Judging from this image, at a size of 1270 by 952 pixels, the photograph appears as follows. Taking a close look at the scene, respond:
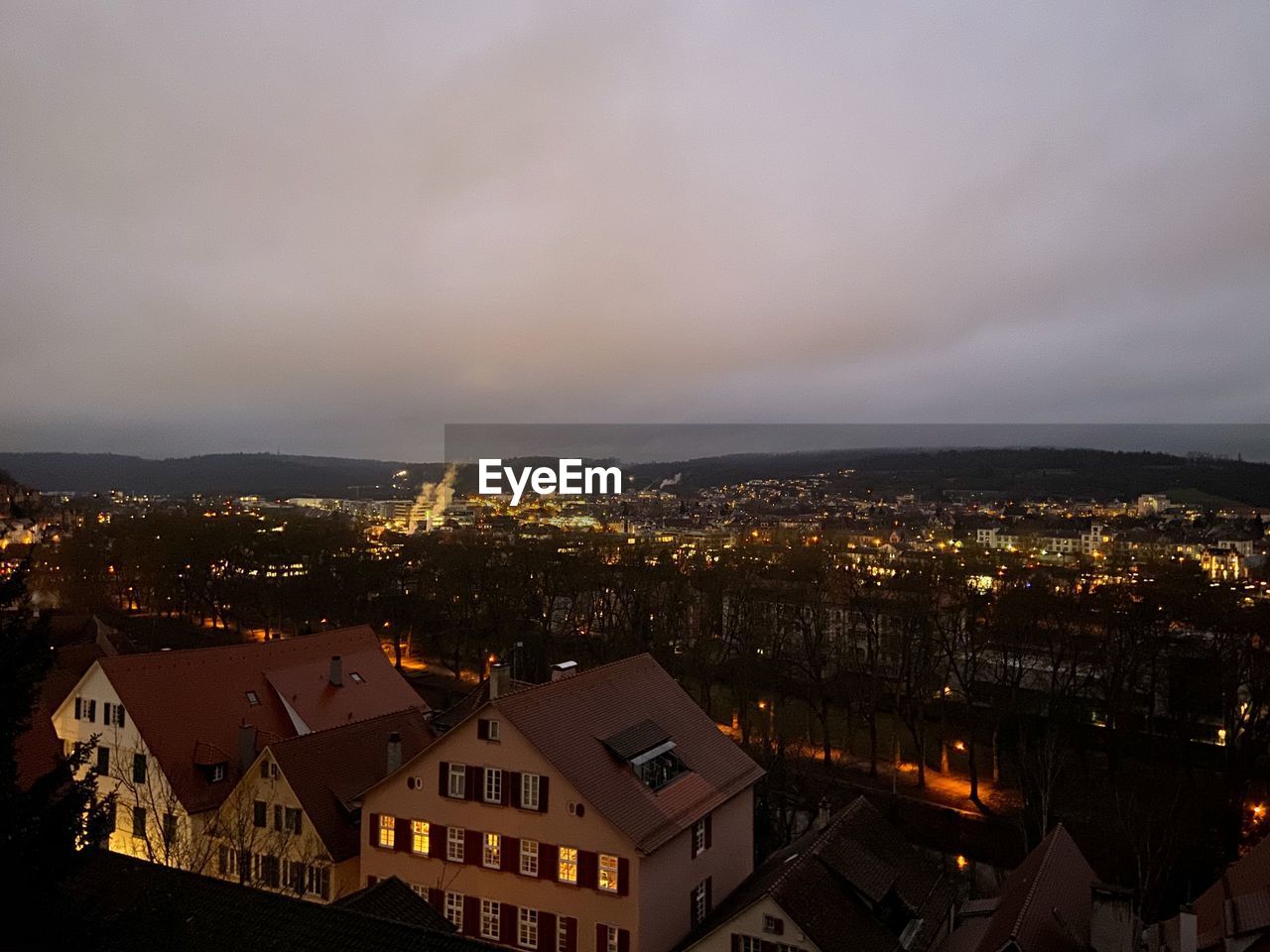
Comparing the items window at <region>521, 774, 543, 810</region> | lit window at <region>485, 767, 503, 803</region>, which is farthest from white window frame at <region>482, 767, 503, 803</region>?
window at <region>521, 774, 543, 810</region>

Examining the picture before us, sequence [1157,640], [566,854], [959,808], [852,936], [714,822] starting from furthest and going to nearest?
[1157,640]
[959,808]
[714,822]
[566,854]
[852,936]

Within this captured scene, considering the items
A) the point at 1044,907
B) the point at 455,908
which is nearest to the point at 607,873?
the point at 455,908

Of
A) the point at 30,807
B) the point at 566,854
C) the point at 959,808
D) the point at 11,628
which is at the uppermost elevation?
the point at 11,628

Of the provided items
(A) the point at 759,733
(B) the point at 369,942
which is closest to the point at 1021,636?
(A) the point at 759,733

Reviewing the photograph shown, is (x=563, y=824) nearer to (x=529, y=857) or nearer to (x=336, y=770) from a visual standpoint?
(x=529, y=857)

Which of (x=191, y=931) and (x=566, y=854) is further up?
(x=191, y=931)

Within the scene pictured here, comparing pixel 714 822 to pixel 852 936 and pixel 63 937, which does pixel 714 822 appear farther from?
pixel 63 937
